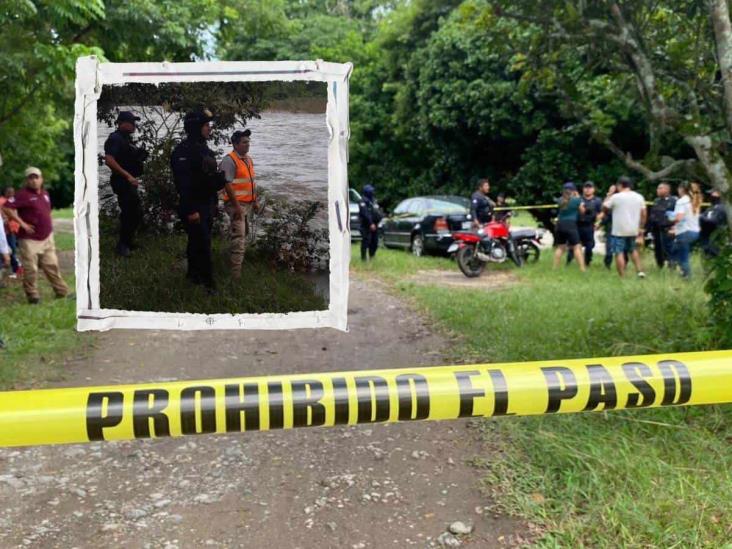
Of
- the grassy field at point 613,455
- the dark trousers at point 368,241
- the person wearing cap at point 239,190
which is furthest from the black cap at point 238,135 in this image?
the dark trousers at point 368,241

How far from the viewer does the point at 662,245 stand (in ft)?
38.3

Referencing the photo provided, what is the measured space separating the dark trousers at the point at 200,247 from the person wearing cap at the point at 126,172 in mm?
163

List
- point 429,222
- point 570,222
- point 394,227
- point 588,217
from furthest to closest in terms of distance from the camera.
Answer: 1. point 394,227
2. point 429,222
3. point 588,217
4. point 570,222

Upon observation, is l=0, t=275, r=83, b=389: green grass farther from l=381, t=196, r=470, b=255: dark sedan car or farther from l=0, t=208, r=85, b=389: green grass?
l=381, t=196, r=470, b=255: dark sedan car

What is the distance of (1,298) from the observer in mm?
10062

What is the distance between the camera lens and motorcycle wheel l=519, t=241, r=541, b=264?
552 inches

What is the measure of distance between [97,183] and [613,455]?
120 inches

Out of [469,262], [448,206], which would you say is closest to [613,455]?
[469,262]

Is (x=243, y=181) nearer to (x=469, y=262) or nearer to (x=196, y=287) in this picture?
(x=196, y=287)

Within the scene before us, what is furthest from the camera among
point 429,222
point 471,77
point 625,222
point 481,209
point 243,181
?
point 471,77

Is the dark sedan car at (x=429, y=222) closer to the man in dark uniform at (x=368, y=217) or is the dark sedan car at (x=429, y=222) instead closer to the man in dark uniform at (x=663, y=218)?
the man in dark uniform at (x=368, y=217)

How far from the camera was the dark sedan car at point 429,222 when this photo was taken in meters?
15.0

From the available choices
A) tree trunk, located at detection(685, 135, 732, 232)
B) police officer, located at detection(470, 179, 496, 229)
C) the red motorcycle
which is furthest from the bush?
police officer, located at detection(470, 179, 496, 229)

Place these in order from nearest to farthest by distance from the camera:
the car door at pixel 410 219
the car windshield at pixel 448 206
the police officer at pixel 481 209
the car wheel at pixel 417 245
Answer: the police officer at pixel 481 209
the car windshield at pixel 448 206
the car wheel at pixel 417 245
the car door at pixel 410 219
